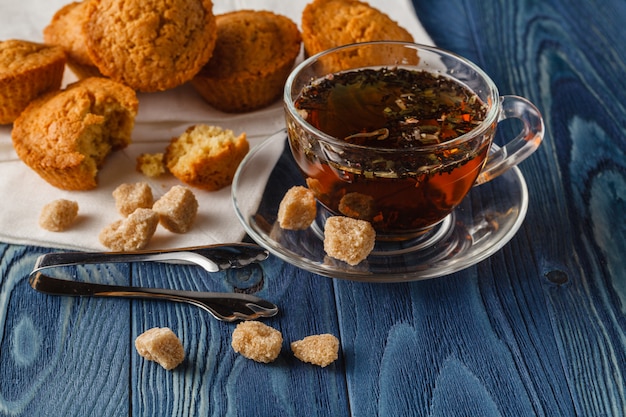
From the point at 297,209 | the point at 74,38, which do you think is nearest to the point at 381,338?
the point at 297,209

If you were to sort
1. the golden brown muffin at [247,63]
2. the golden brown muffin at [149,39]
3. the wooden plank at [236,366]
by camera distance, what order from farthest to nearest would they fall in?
the golden brown muffin at [247,63] → the golden brown muffin at [149,39] → the wooden plank at [236,366]

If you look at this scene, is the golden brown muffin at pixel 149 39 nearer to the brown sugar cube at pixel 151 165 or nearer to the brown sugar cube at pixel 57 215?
the brown sugar cube at pixel 151 165

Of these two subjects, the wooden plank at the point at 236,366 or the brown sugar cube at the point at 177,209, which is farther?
the brown sugar cube at the point at 177,209

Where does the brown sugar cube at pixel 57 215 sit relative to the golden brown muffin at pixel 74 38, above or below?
below

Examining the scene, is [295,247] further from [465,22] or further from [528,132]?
[465,22]

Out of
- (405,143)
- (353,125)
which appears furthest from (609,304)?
(353,125)

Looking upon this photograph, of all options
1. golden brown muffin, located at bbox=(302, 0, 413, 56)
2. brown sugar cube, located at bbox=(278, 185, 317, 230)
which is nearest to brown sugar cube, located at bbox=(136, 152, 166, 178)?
brown sugar cube, located at bbox=(278, 185, 317, 230)

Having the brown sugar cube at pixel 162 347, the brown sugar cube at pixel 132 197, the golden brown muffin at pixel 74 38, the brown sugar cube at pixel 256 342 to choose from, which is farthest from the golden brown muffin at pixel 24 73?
the brown sugar cube at pixel 256 342
